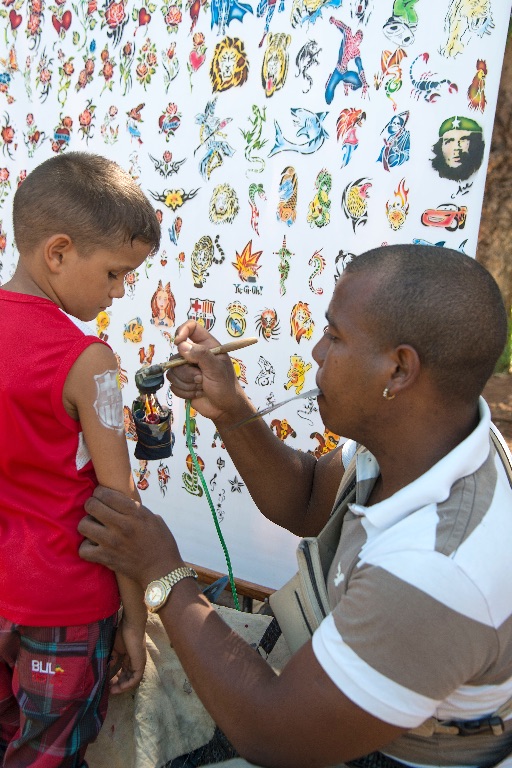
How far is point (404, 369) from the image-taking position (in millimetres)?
1197

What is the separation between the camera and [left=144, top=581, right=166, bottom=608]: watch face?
1282 millimetres

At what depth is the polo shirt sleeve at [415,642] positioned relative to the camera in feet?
3.23

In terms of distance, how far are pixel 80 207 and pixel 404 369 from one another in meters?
0.78

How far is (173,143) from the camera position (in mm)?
2648

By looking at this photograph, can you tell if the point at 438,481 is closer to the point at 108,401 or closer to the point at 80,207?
the point at 108,401

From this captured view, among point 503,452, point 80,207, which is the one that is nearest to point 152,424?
point 80,207

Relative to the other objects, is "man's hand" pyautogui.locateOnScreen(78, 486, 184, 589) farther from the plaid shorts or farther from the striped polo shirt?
the striped polo shirt

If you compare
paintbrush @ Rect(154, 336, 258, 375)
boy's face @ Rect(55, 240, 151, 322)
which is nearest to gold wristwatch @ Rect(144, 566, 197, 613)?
paintbrush @ Rect(154, 336, 258, 375)

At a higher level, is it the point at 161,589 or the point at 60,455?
the point at 60,455

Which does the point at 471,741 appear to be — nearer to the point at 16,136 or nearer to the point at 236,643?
the point at 236,643

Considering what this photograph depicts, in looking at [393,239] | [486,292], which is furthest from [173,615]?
[393,239]

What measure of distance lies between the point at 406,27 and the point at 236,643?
188 cm

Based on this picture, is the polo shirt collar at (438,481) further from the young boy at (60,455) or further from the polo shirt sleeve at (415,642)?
the young boy at (60,455)

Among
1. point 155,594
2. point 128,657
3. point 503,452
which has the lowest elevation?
point 128,657
